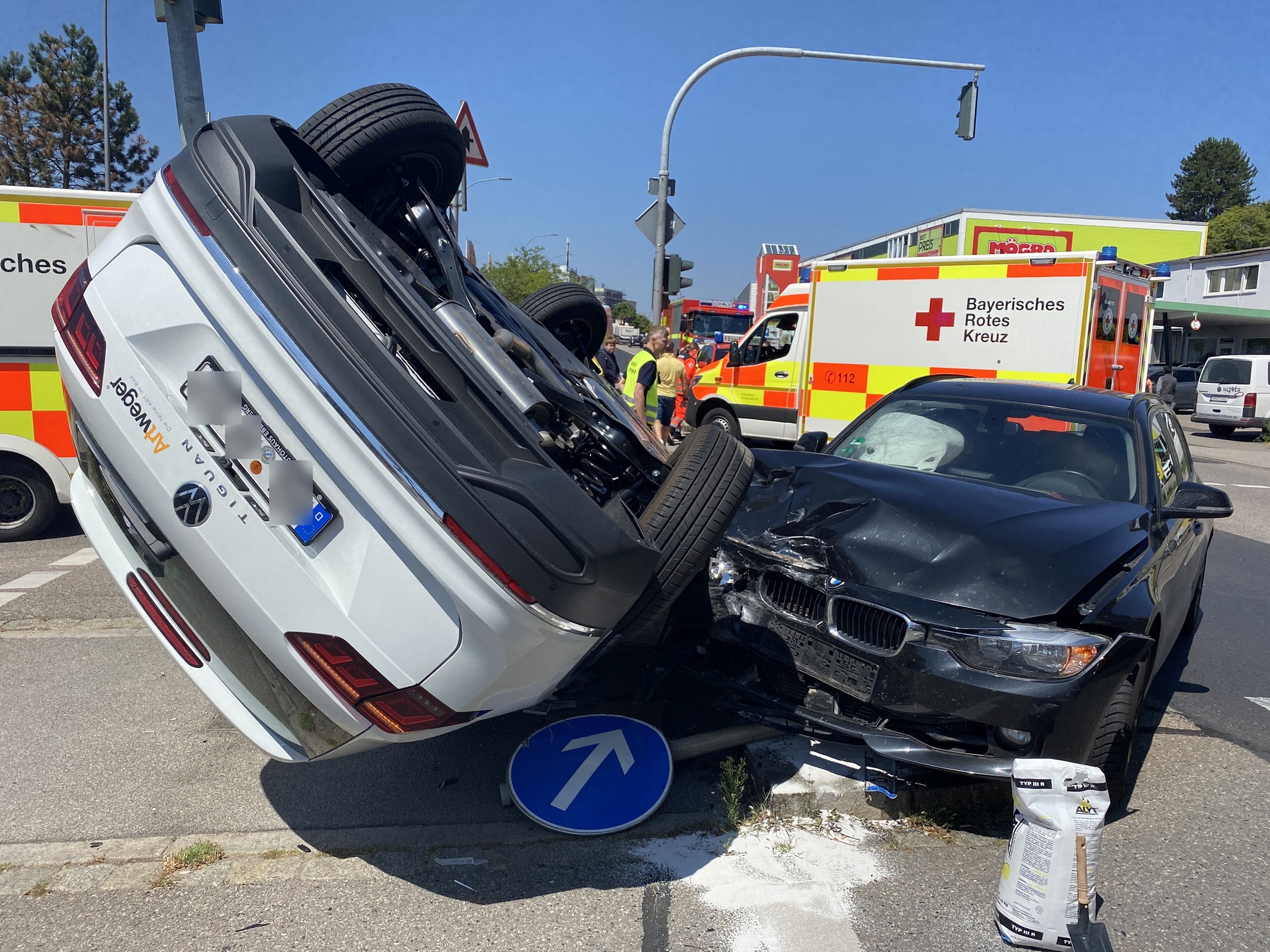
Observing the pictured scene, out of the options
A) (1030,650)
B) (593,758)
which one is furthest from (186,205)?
(1030,650)

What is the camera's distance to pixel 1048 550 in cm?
318

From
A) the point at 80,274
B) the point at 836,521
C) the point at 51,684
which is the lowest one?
the point at 51,684

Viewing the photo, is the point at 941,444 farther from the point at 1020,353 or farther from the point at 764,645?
the point at 1020,353

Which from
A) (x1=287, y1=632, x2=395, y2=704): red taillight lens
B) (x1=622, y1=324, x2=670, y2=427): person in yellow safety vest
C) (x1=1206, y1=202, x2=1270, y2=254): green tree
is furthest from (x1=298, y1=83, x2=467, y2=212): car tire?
(x1=1206, y1=202, x2=1270, y2=254): green tree

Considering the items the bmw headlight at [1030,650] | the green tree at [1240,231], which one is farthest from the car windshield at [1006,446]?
the green tree at [1240,231]

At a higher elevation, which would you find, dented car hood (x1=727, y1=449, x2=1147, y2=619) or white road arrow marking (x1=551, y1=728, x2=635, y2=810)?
dented car hood (x1=727, y1=449, x2=1147, y2=619)

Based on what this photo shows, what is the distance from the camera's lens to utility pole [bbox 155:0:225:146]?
6449 millimetres

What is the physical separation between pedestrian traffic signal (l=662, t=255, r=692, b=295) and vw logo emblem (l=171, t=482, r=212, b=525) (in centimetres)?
1155

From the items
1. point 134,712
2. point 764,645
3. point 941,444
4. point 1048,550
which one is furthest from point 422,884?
point 941,444

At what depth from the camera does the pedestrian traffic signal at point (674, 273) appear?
13.5 m

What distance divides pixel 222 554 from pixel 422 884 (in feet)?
4.13

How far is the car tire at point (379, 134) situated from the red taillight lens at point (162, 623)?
150 cm

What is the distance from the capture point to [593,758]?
3.37 meters

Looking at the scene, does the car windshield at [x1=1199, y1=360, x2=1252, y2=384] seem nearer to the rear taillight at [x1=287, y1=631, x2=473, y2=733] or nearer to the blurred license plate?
the blurred license plate
